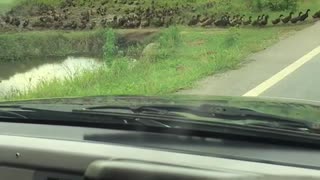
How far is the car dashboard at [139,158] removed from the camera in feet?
6.31

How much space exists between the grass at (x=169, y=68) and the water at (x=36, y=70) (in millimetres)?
2073

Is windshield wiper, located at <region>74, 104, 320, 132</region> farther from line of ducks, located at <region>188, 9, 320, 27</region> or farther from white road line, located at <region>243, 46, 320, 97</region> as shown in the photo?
line of ducks, located at <region>188, 9, 320, 27</region>

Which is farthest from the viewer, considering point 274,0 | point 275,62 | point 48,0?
point 48,0

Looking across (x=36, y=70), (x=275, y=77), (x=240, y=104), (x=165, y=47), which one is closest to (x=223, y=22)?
(x=165, y=47)

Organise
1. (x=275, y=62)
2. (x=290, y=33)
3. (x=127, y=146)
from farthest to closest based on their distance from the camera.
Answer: (x=290, y=33) → (x=275, y=62) → (x=127, y=146)

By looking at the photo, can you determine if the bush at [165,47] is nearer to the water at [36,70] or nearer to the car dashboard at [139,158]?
the water at [36,70]

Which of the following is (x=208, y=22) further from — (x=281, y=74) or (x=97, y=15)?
(x=281, y=74)

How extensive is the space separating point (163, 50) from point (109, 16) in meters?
13.3

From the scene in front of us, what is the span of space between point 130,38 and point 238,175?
79.2 feet

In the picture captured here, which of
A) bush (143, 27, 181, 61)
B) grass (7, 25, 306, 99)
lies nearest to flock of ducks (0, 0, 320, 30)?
bush (143, 27, 181, 61)

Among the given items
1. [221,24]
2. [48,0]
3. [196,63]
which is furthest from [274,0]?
[196,63]

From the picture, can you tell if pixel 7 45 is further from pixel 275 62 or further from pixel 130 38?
pixel 275 62

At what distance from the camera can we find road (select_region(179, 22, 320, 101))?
10203mm

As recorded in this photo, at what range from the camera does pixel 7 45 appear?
27.9 meters
